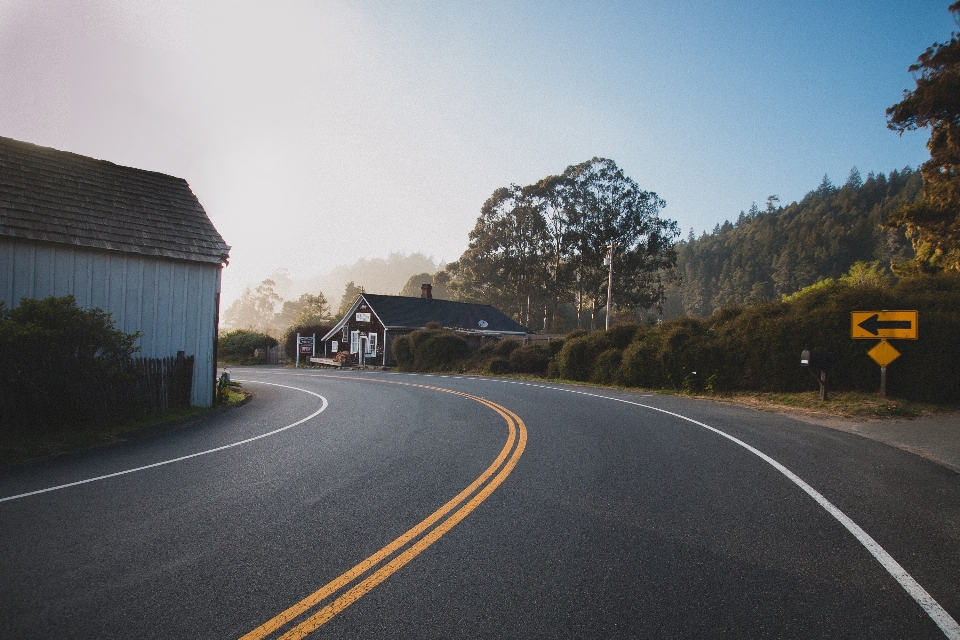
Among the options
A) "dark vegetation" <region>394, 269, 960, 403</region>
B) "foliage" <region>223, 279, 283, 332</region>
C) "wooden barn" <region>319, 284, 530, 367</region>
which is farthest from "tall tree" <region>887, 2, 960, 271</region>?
"foliage" <region>223, 279, 283, 332</region>

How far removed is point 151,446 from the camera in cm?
810

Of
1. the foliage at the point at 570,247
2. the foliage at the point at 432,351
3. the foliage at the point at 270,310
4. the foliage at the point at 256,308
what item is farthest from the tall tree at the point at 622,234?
the foliage at the point at 256,308

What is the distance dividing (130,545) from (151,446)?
486 centimetres

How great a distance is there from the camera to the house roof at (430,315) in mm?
39584

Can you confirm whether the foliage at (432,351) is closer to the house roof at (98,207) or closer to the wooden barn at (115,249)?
the house roof at (98,207)

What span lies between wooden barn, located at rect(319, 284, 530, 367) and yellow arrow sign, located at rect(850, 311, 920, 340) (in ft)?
86.6

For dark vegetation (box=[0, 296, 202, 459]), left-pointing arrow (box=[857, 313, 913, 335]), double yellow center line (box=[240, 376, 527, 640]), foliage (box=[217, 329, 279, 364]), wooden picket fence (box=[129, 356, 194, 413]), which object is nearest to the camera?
double yellow center line (box=[240, 376, 527, 640])

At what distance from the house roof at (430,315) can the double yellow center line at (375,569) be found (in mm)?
33530

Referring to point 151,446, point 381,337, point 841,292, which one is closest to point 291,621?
point 151,446

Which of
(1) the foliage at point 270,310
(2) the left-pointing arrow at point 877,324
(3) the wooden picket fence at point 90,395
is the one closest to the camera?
(3) the wooden picket fence at point 90,395

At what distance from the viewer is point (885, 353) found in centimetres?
1136

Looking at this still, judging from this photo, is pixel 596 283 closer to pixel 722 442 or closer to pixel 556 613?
pixel 722 442

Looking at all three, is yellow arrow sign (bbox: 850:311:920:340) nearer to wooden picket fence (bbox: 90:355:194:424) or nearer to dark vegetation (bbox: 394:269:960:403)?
dark vegetation (bbox: 394:269:960:403)

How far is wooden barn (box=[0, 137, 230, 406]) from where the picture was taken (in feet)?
34.7
